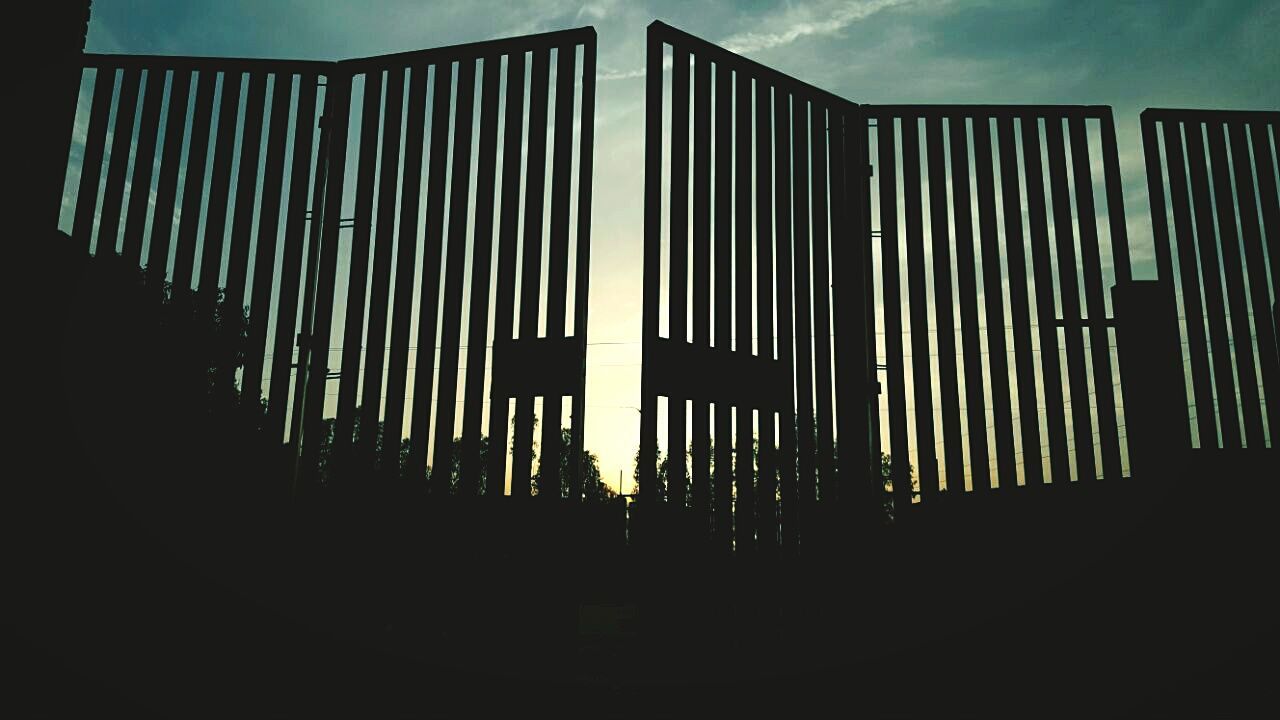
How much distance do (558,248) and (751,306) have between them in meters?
1.03

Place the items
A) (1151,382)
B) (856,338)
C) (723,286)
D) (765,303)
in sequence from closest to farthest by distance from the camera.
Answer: (1151,382), (723,286), (765,303), (856,338)

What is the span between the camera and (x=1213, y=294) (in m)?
4.97

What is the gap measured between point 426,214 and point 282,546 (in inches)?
71.7

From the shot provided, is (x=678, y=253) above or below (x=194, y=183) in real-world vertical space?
below

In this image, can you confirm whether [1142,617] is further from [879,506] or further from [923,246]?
[923,246]

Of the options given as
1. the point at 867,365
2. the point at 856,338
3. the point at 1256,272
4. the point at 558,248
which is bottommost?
the point at 867,365

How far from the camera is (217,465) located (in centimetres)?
379

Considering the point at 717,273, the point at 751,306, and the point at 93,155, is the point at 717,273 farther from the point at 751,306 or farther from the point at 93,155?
the point at 93,155

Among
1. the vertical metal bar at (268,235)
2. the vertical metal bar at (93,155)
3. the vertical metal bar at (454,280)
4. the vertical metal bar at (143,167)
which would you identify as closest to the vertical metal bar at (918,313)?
the vertical metal bar at (454,280)

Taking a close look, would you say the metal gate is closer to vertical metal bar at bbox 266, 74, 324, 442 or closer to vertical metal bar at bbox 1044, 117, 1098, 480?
vertical metal bar at bbox 1044, 117, 1098, 480

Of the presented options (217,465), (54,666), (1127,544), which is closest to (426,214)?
(217,465)

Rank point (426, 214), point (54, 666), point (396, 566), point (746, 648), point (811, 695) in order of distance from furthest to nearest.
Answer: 1. point (426, 214)
2. point (396, 566)
3. point (746, 648)
4. point (811, 695)
5. point (54, 666)

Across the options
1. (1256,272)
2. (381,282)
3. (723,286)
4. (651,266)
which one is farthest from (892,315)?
(381,282)

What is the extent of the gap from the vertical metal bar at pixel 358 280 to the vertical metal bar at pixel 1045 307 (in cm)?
372
